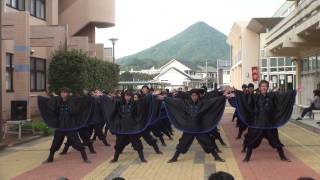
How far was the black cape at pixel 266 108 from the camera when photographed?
41.6ft

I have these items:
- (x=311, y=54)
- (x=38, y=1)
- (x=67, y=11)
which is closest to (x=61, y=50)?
(x=38, y=1)

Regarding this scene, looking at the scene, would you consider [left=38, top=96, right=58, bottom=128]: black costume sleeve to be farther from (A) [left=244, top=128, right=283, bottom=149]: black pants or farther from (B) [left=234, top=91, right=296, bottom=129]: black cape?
(A) [left=244, top=128, right=283, bottom=149]: black pants

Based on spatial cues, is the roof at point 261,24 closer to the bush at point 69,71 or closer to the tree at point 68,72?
the bush at point 69,71

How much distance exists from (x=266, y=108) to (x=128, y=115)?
9.68 ft

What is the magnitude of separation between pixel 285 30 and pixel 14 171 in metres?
21.2

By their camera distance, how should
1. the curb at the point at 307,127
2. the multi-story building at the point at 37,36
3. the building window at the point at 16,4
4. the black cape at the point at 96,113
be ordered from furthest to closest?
the building window at the point at 16,4 → the multi-story building at the point at 37,36 → the curb at the point at 307,127 → the black cape at the point at 96,113

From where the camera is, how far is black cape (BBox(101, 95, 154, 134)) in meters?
12.7

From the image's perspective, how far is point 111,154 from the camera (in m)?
14.4

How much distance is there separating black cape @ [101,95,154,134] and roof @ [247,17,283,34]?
38423mm

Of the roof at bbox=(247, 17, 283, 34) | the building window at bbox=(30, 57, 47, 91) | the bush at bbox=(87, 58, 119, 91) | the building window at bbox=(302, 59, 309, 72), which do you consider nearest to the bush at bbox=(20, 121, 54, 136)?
the building window at bbox=(30, 57, 47, 91)

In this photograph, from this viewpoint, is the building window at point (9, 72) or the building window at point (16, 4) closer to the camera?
the building window at point (9, 72)

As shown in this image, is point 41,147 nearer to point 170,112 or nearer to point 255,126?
point 170,112

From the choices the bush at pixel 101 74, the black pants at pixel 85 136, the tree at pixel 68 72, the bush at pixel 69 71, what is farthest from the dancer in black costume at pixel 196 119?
the bush at pixel 101 74

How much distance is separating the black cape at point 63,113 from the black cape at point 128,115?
62 centimetres
